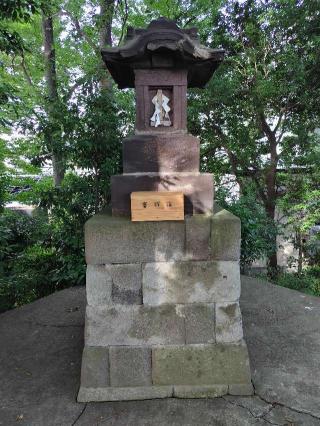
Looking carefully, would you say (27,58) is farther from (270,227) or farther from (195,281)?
(195,281)

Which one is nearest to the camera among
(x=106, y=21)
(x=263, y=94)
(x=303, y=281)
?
(x=303, y=281)

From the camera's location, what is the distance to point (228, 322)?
268 centimetres

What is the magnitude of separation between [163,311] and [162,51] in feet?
7.20

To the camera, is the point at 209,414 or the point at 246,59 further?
the point at 246,59

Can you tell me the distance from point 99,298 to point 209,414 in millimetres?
1221

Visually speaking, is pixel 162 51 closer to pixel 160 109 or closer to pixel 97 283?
pixel 160 109

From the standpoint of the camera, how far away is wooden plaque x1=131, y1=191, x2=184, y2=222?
262 cm

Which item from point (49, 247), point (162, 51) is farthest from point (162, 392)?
point (49, 247)

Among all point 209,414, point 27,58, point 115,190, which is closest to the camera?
point 209,414

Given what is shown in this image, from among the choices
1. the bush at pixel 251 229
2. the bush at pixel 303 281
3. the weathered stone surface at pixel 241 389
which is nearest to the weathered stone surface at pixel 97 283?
the weathered stone surface at pixel 241 389

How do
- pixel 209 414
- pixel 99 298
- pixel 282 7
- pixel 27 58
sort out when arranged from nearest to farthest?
1. pixel 209 414
2. pixel 99 298
3. pixel 282 7
4. pixel 27 58

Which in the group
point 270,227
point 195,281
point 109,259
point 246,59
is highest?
point 246,59

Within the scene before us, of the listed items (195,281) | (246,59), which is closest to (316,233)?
(246,59)

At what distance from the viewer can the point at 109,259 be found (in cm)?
261
